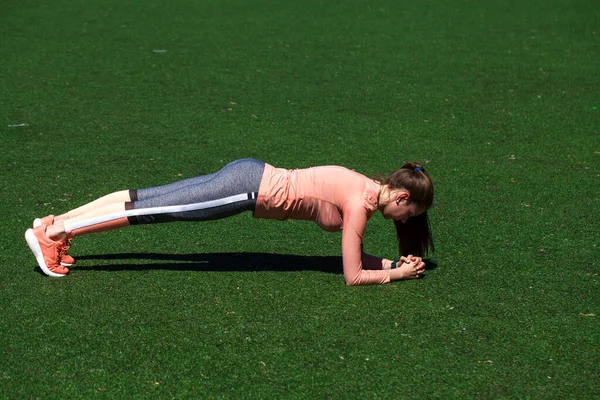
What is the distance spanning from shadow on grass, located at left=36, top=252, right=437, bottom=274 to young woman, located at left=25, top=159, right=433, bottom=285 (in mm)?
330

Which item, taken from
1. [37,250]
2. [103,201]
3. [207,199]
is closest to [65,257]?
[37,250]

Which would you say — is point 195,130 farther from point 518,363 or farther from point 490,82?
point 518,363

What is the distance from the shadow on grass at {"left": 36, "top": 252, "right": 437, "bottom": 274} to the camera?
5.16 meters

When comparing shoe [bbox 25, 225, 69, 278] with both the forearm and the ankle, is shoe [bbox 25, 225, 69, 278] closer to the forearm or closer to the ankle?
the ankle

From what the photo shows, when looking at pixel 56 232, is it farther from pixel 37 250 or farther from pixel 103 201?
pixel 103 201

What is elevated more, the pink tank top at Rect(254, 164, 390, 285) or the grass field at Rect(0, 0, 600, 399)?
the pink tank top at Rect(254, 164, 390, 285)

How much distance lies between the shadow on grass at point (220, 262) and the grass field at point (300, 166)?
21 millimetres

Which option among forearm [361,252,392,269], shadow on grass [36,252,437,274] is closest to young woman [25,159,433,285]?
forearm [361,252,392,269]

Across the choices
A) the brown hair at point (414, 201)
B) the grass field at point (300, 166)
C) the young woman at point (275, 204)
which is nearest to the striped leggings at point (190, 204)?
the young woman at point (275, 204)

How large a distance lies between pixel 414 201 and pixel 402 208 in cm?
8

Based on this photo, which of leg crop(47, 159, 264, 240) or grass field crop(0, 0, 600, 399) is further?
leg crop(47, 159, 264, 240)

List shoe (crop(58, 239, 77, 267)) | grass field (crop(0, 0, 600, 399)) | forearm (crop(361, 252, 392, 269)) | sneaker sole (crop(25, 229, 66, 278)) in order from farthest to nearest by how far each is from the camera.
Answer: forearm (crop(361, 252, 392, 269)), shoe (crop(58, 239, 77, 267)), sneaker sole (crop(25, 229, 66, 278)), grass field (crop(0, 0, 600, 399))

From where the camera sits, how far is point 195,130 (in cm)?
802

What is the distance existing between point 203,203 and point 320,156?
268 centimetres
